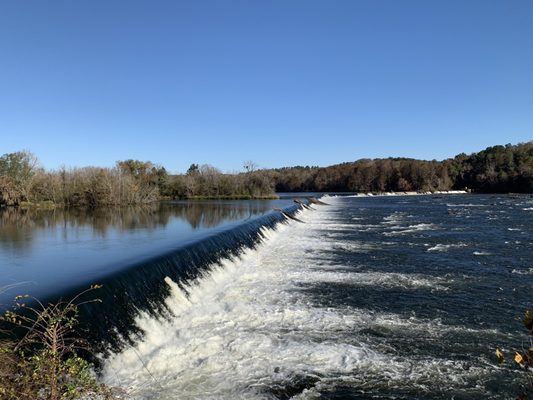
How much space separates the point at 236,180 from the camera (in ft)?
297

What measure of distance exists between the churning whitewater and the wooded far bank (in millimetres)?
51686

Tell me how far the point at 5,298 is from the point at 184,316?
4.15 metres

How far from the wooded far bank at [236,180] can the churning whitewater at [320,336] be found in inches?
2035

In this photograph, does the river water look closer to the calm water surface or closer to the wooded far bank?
the calm water surface

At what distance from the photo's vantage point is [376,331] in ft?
31.0

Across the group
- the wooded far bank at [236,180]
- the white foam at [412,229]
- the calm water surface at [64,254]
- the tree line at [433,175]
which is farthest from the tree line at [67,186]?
the tree line at [433,175]

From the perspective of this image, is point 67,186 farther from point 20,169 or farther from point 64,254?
point 64,254

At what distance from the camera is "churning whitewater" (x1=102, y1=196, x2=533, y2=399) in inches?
280

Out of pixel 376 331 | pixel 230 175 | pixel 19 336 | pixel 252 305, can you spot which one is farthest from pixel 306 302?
pixel 230 175

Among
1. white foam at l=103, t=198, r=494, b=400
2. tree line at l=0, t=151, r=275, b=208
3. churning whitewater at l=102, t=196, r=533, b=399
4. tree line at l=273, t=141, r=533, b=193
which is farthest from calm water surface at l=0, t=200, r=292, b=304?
tree line at l=273, t=141, r=533, b=193

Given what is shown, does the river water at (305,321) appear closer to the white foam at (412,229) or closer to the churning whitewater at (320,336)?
the churning whitewater at (320,336)

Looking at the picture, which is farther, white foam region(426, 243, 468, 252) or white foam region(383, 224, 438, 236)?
white foam region(383, 224, 438, 236)

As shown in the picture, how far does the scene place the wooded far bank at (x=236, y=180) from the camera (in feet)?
200

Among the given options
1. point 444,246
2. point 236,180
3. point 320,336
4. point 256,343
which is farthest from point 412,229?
point 236,180
